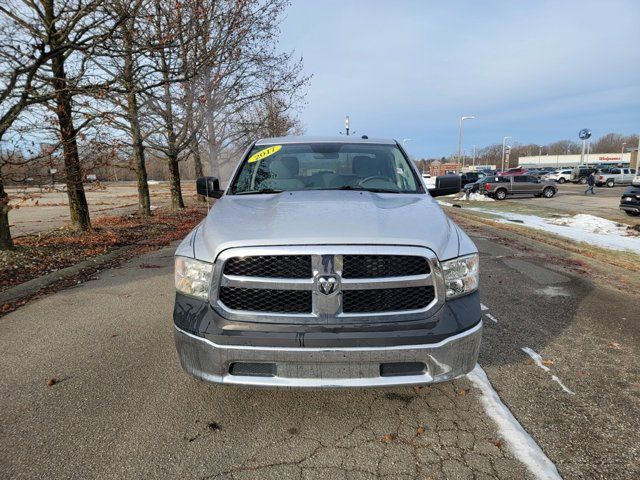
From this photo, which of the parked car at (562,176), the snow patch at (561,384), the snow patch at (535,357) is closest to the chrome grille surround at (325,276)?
the snow patch at (561,384)

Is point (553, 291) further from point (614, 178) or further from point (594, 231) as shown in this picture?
point (614, 178)

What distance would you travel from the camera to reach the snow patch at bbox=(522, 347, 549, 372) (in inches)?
130

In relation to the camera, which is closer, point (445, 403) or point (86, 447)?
point (86, 447)

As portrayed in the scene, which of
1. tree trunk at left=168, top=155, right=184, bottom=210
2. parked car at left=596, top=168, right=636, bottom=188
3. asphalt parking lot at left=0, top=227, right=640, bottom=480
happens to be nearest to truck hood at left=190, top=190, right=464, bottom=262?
asphalt parking lot at left=0, top=227, right=640, bottom=480

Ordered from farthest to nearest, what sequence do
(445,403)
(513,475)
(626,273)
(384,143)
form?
(626,273) → (384,143) → (445,403) → (513,475)

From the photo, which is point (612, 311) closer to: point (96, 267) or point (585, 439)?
point (585, 439)

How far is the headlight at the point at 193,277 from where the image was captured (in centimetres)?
238

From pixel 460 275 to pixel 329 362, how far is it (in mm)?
953

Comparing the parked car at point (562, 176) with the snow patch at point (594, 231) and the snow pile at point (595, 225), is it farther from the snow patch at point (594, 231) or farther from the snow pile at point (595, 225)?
the snow patch at point (594, 231)

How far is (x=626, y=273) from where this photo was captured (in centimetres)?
648

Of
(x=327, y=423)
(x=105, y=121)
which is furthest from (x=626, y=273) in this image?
(x=105, y=121)

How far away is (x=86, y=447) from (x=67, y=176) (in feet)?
21.0

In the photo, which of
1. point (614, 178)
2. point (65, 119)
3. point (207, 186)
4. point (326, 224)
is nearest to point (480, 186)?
point (614, 178)

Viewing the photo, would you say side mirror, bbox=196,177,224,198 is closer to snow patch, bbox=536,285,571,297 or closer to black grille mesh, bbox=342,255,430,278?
black grille mesh, bbox=342,255,430,278
